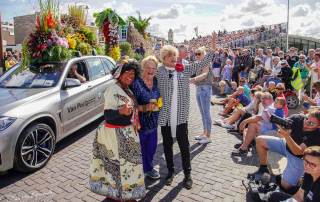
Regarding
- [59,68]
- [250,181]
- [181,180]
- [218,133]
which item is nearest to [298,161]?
[250,181]

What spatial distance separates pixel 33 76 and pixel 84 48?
178 cm

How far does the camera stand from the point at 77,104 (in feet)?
19.4

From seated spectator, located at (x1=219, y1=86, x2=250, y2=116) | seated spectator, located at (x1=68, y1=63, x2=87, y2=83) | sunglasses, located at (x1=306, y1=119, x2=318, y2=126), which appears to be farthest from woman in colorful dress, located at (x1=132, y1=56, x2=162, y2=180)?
seated spectator, located at (x1=219, y1=86, x2=250, y2=116)

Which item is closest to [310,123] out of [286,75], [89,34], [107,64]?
[107,64]

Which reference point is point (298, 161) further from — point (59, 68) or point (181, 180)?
point (59, 68)

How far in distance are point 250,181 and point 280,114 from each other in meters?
1.63

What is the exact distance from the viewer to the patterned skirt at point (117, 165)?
11.6ft

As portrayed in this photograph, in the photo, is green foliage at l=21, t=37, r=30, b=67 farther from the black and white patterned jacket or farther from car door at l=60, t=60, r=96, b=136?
the black and white patterned jacket

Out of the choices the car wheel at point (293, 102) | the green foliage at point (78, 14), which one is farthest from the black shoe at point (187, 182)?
the car wheel at point (293, 102)

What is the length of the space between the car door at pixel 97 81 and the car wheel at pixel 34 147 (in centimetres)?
149

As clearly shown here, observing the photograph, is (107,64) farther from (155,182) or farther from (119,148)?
(119,148)

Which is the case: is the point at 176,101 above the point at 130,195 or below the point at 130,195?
above

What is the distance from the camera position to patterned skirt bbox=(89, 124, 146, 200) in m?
3.54

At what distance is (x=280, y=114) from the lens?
533 centimetres
